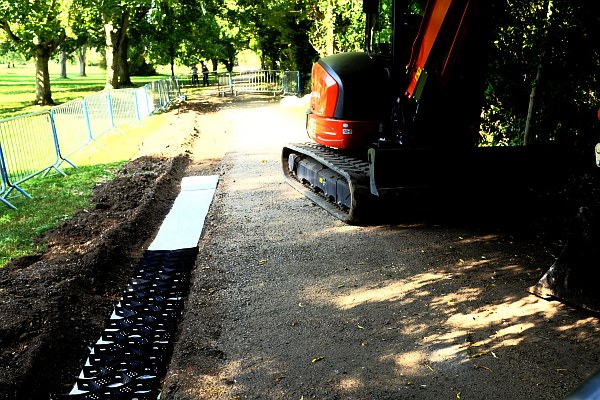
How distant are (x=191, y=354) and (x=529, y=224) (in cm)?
481

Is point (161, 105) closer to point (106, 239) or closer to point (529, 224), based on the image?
point (106, 239)

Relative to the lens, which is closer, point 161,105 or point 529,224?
point 529,224

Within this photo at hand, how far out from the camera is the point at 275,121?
18.4 metres

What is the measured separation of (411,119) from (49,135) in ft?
25.5

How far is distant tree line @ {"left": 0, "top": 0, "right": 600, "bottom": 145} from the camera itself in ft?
26.9

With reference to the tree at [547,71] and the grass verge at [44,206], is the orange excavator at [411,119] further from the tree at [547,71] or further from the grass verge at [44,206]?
the grass verge at [44,206]

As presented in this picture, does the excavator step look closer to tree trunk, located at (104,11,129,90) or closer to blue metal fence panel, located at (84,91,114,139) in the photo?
blue metal fence panel, located at (84,91,114,139)

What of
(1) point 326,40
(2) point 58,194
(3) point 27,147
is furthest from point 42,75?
(2) point 58,194

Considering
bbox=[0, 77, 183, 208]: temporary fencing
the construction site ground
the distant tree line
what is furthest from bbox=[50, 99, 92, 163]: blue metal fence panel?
Result: the construction site ground

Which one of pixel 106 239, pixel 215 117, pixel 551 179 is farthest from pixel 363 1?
pixel 215 117

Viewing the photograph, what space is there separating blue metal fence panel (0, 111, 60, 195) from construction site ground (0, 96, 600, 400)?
2262mm

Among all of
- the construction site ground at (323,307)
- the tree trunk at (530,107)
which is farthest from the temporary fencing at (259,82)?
the construction site ground at (323,307)

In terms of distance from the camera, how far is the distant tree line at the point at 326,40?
819 cm

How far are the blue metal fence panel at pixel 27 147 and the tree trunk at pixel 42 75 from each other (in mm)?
16943
